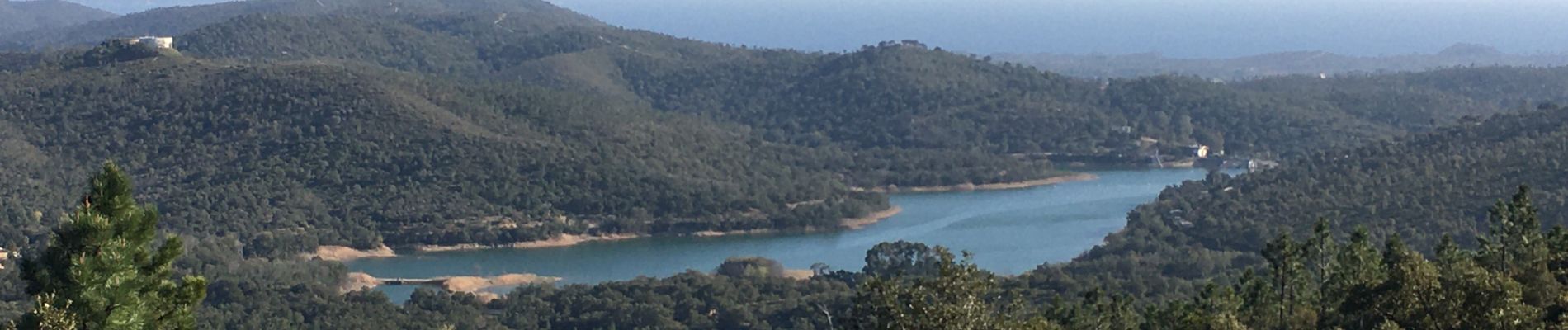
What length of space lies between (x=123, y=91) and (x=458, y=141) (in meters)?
10.2

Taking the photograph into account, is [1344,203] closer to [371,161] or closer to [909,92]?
[371,161]

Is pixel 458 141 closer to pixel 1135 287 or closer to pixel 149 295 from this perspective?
pixel 1135 287

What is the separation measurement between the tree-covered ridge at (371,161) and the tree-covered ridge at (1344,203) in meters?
11.6

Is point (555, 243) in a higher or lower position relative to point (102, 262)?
lower

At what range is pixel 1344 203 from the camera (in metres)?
51.2

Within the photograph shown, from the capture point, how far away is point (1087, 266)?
151 ft

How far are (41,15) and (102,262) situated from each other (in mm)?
148893

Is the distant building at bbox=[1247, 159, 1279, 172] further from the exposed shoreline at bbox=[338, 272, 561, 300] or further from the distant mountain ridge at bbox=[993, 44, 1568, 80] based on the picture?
the distant mountain ridge at bbox=[993, 44, 1568, 80]

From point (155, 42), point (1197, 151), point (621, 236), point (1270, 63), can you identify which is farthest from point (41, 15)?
point (621, 236)

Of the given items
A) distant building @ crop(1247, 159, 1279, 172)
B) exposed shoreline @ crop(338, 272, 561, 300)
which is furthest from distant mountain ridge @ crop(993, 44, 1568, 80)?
exposed shoreline @ crop(338, 272, 561, 300)

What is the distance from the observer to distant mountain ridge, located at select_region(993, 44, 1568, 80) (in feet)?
458

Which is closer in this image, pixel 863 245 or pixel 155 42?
pixel 863 245

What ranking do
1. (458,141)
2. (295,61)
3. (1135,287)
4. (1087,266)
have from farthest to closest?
(295,61), (458,141), (1087,266), (1135,287)

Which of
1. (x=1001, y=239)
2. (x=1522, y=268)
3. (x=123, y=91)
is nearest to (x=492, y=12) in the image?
(x=123, y=91)
